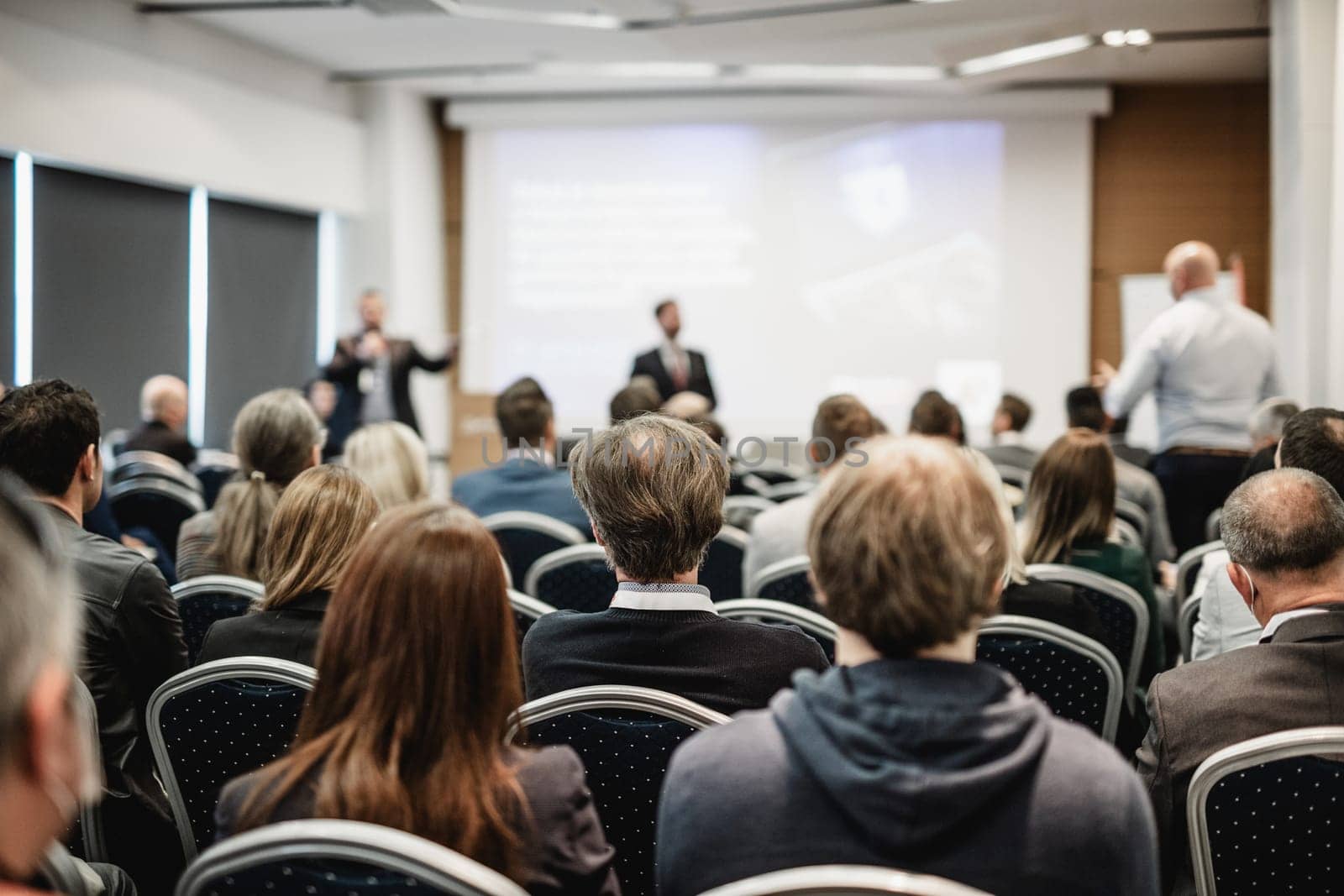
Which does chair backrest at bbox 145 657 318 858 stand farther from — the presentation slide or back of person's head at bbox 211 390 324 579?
the presentation slide

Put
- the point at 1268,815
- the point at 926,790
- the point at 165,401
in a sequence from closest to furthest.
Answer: the point at 926,790 < the point at 1268,815 < the point at 165,401

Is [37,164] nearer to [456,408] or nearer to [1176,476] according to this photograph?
[456,408]

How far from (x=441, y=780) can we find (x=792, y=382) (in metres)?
8.13

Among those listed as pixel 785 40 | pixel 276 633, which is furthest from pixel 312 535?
pixel 785 40

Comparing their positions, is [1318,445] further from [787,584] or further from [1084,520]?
[787,584]

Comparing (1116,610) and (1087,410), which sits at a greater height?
(1087,410)

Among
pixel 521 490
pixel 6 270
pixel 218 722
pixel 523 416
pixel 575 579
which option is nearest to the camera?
pixel 218 722

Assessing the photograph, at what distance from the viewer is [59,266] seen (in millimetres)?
6824

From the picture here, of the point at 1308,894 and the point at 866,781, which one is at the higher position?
the point at 866,781

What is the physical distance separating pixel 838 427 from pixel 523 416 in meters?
1.16

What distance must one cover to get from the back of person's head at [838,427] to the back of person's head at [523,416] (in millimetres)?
1017

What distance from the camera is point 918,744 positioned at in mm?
1133

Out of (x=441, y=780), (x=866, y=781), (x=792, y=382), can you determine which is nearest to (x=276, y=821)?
(x=441, y=780)

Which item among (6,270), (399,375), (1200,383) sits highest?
(6,270)
